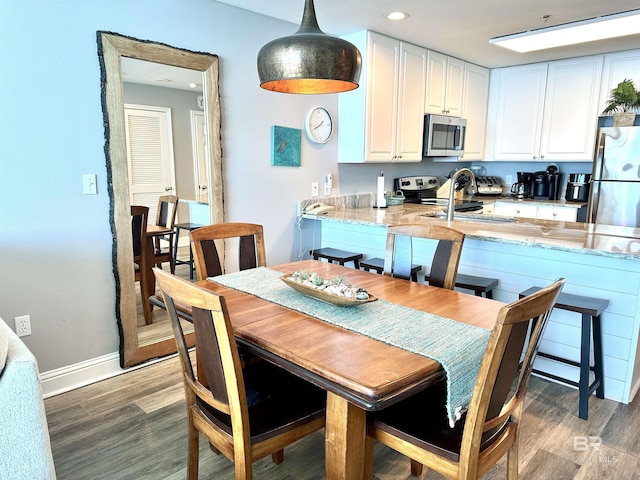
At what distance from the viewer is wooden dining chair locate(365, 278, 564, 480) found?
1.16 metres

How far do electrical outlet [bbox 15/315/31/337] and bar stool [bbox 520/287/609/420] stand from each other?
2.76 meters

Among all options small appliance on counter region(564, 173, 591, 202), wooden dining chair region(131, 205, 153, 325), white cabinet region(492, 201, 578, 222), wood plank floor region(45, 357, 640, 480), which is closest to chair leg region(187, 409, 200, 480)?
wood plank floor region(45, 357, 640, 480)

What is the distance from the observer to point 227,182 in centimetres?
315

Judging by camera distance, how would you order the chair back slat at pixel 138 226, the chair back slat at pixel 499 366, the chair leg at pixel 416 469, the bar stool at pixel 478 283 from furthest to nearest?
the chair back slat at pixel 138 226 < the bar stool at pixel 478 283 < the chair leg at pixel 416 469 < the chair back slat at pixel 499 366

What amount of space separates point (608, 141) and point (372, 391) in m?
4.03

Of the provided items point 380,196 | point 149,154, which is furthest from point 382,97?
point 149,154

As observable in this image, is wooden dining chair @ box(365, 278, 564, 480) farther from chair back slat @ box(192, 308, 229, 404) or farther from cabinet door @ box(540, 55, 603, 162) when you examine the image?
cabinet door @ box(540, 55, 603, 162)

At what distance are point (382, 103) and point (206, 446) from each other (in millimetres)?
2915

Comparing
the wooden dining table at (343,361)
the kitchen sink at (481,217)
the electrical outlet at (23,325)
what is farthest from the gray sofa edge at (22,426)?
the kitchen sink at (481,217)

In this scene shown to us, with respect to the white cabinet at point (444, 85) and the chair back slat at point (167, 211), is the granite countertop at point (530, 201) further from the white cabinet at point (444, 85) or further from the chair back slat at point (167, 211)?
the chair back slat at point (167, 211)

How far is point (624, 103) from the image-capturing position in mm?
4012

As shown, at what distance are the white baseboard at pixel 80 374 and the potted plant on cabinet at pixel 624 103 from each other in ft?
Answer: 14.9

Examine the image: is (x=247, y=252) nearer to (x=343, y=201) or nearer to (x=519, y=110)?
(x=343, y=201)

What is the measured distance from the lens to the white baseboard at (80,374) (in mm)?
2467
